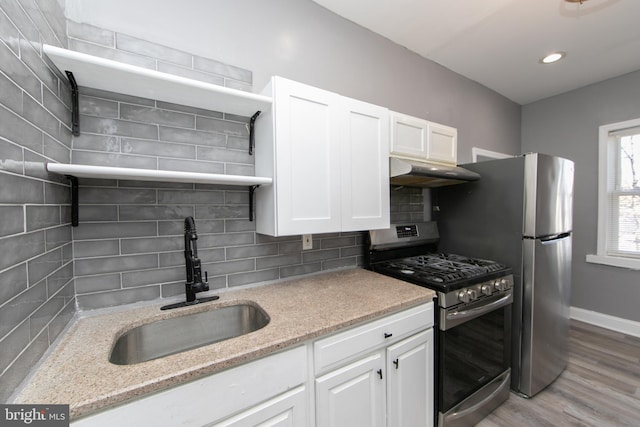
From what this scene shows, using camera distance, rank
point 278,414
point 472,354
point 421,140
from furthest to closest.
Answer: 1. point 421,140
2. point 472,354
3. point 278,414

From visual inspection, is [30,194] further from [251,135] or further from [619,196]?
[619,196]

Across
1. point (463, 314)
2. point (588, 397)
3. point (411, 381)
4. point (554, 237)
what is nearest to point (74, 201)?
point (411, 381)

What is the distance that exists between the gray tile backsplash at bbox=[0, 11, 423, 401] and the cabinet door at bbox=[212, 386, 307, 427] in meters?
0.61

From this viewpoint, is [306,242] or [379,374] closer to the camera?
[379,374]

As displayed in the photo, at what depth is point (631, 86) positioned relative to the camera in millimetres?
2592

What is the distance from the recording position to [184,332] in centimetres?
121

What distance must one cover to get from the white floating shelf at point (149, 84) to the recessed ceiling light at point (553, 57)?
2.70 metres

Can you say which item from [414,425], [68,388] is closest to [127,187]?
[68,388]

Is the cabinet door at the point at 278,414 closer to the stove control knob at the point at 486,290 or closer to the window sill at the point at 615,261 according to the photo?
the stove control knob at the point at 486,290

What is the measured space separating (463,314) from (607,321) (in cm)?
271

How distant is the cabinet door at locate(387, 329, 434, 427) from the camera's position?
125 centimetres

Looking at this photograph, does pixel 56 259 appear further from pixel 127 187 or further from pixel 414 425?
pixel 414 425

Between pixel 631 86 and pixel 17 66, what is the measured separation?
14.9 ft

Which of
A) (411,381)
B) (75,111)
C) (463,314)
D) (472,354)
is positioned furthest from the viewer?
(472,354)
